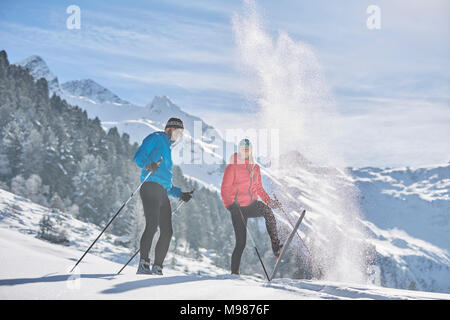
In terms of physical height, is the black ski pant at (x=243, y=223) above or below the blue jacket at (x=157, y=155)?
below

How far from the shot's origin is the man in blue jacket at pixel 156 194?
5.85 meters

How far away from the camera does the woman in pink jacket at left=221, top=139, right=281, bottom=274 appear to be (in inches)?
274

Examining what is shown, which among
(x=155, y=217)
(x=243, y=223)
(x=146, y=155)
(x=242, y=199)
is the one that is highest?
(x=146, y=155)

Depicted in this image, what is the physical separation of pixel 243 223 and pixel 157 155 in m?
2.06

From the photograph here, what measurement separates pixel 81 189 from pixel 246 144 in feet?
245

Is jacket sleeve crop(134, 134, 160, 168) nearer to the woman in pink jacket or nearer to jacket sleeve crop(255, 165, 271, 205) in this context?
the woman in pink jacket

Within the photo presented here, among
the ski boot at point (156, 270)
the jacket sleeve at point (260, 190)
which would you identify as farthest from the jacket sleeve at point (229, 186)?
the ski boot at point (156, 270)

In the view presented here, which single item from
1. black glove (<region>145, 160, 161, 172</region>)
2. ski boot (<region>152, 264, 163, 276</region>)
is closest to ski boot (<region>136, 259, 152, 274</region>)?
ski boot (<region>152, 264, 163, 276</region>)

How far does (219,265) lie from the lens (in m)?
76.9

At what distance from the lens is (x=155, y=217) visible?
5.85m

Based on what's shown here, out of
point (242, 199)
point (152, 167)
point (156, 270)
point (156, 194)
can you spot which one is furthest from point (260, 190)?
point (156, 270)

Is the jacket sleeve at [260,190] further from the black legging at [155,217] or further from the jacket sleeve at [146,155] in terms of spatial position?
the jacket sleeve at [146,155]

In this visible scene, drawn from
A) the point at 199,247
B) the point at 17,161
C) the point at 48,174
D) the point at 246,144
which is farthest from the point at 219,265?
the point at 246,144

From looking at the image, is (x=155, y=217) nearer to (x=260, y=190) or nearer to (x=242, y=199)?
(x=242, y=199)
